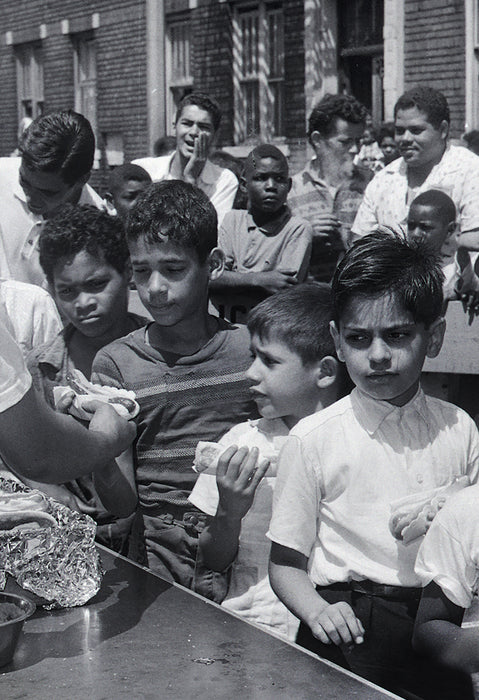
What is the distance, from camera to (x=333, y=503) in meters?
2.36

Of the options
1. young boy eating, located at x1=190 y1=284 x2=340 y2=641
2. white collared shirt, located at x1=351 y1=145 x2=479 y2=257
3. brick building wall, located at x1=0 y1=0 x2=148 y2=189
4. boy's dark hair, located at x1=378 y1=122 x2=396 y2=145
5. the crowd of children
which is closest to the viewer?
the crowd of children

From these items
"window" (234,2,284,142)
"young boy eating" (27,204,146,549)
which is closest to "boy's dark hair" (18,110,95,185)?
"young boy eating" (27,204,146,549)

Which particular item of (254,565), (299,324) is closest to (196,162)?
(299,324)

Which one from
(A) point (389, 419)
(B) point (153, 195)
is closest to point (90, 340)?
(B) point (153, 195)

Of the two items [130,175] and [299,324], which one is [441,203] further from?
[130,175]

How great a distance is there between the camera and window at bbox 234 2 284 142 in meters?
13.5

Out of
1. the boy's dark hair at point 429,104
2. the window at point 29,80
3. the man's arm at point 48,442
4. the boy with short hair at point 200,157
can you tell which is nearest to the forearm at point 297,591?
the man's arm at point 48,442

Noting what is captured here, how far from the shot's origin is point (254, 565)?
2.71 m

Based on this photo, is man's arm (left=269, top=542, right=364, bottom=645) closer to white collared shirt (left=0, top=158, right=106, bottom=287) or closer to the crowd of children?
the crowd of children

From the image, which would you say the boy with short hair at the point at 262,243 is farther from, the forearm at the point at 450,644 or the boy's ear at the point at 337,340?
the forearm at the point at 450,644

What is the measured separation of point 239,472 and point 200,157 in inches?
145

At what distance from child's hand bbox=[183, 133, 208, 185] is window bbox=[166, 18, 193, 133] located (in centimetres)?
977

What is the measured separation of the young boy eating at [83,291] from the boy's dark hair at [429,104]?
2.17 m

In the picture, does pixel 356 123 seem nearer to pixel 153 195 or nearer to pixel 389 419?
pixel 153 195
